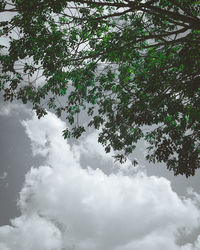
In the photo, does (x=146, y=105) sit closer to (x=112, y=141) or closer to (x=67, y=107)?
(x=112, y=141)

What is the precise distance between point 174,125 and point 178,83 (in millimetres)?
2186

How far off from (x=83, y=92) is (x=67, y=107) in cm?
121

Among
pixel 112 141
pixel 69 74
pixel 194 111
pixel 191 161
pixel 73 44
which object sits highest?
pixel 73 44

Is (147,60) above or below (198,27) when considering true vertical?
above

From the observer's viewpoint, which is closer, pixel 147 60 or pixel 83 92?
pixel 147 60

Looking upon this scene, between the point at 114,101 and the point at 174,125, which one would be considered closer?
the point at 174,125

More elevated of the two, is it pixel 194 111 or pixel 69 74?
pixel 69 74

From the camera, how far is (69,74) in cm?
635

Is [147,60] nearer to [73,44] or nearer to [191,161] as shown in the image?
[73,44]

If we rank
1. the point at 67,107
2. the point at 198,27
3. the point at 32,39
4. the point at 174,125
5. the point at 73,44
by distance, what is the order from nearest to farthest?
the point at 198,27, the point at 32,39, the point at 73,44, the point at 174,125, the point at 67,107

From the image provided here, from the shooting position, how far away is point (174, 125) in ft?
24.2

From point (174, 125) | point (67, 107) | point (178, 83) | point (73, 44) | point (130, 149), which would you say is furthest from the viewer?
point (130, 149)

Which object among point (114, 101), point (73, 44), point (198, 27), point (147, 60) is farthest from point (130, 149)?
point (198, 27)

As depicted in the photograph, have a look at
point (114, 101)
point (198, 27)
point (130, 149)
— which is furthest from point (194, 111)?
point (130, 149)
